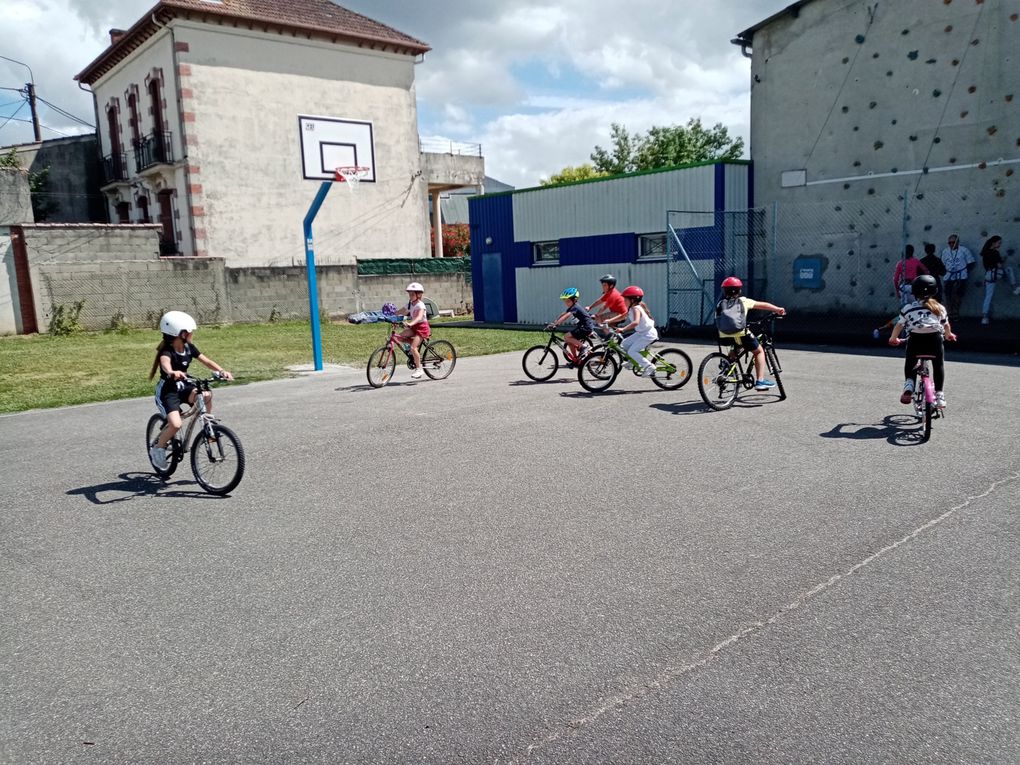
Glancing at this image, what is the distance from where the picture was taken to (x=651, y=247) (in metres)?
21.7

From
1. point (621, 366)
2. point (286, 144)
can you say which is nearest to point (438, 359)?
point (621, 366)

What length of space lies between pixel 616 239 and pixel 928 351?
14786 millimetres

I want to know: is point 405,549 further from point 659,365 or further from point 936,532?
point 659,365

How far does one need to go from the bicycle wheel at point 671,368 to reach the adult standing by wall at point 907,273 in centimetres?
698

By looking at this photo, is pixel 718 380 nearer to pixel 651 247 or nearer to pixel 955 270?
pixel 955 270

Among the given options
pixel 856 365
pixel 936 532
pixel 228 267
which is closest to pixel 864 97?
pixel 856 365

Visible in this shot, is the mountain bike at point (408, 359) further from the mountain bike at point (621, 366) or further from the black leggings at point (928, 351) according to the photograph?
the black leggings at point (928, 351)

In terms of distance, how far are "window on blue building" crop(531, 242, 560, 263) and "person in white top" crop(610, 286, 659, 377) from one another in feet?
44.2

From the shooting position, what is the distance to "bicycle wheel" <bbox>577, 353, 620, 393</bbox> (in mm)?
11531

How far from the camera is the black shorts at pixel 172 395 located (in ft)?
23.2

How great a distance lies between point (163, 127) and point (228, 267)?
660 centimetres

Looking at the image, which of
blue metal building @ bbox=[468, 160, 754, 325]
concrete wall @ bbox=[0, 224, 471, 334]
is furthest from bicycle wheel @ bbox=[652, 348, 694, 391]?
concrete wall @ bbox=[0, 224, 471, 334]

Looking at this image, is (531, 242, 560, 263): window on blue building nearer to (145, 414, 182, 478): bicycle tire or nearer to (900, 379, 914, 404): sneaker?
(900, 379, 914, 404): sneaker

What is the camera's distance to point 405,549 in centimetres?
533
